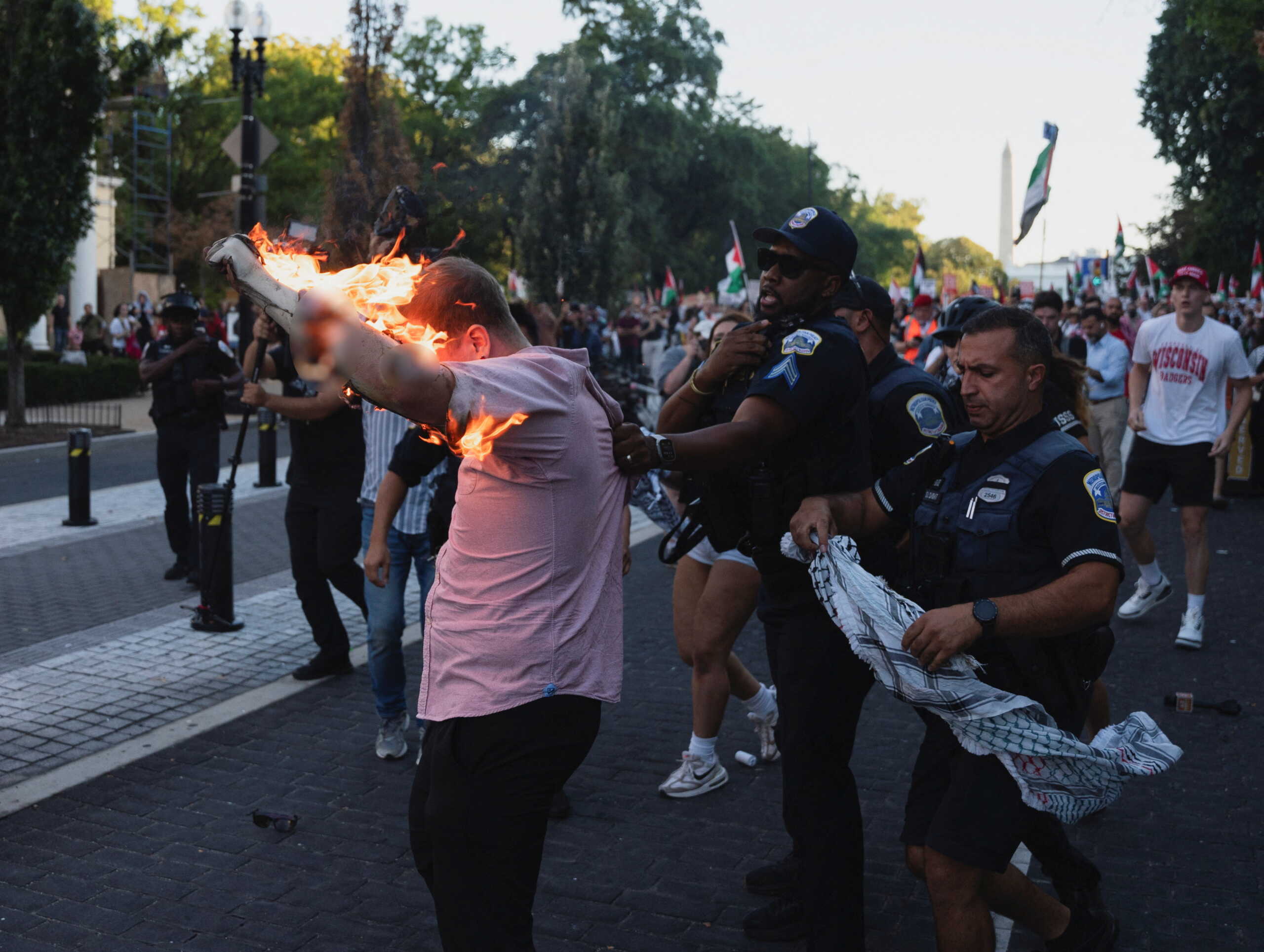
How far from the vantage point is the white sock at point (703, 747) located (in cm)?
524

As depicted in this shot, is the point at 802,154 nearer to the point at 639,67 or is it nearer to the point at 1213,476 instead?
the point at 639,67

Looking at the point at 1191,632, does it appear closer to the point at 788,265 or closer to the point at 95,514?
the point at 788,265

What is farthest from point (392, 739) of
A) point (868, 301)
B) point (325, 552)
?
point (868, 301)

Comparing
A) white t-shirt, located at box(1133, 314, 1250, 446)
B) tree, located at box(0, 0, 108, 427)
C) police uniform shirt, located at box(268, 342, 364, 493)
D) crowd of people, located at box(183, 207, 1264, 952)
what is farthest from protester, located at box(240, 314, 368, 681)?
tree, located at box(0, 0, 108, 427)

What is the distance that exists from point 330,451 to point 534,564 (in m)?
3.91

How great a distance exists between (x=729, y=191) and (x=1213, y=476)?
4913 centimetres

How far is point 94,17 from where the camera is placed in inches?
686

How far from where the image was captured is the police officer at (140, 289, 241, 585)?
9133mm

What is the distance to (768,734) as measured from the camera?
5734mm

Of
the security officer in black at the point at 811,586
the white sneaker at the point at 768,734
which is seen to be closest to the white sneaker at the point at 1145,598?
the white sneaker at the point at 768,734

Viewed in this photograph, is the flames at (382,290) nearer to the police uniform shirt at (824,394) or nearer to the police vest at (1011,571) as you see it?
the police uniform shirt at (824,394)

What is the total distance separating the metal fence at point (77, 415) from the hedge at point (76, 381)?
0.66 ft

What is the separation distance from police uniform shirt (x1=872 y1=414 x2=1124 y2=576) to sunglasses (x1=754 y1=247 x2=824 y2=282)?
2.28ft

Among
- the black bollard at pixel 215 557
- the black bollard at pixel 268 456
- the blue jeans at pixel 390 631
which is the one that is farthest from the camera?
the black bollard at pixel 268 456
